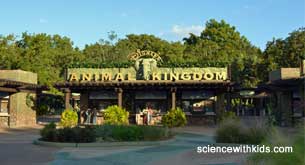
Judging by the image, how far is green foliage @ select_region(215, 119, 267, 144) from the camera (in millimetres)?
15358

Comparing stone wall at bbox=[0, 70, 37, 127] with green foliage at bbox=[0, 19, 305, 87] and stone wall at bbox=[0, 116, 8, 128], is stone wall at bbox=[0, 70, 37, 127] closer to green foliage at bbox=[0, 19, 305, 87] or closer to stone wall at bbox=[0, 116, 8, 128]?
stone wall at bbox=[0, 116, 8, 128]

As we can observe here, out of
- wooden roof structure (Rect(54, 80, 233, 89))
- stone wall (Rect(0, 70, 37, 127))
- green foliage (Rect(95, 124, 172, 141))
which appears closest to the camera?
green foliage (Rect(95, 124, 172, 141))

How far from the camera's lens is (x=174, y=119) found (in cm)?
2969

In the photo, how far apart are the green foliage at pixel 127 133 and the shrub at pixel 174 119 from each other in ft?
35.8

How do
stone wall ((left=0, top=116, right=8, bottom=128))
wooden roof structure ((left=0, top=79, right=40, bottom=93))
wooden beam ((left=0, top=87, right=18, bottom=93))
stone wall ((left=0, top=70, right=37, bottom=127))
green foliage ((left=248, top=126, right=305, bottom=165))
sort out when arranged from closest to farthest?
1. green foliage ((left=248, top=126, right=305, bottom=165))
2. wooden roof structure ((left=0, top=79, right=40, bottom=93))
3. wooden beam ((left=0, top=87, right=18, bottom=93))
4. stone wall ((left=0, top=116, right=8, bottom=128))
5. stone wall ((left=0, top=70, right=37, bottom=127))

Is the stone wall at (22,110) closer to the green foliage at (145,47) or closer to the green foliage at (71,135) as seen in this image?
the green foliage at (145,47)

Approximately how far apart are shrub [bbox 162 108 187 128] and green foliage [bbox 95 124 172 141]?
10.9 m

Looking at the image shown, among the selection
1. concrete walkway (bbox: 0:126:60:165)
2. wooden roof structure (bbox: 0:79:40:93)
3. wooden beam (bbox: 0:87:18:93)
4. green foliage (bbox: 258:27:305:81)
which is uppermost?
green foliage (bbox: 258:27:305:81)

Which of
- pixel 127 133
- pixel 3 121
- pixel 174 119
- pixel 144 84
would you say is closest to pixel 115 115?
pixel 144 84

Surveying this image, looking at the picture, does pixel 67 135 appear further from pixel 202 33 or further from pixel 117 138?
pixel 202 33

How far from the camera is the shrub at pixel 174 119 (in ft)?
97.1

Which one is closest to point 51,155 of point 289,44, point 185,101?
point 185,101

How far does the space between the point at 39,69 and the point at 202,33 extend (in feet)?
153

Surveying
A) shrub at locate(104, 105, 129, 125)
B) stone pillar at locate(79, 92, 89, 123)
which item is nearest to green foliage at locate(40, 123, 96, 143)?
shrub at locate(104, 105, 129, 125)
